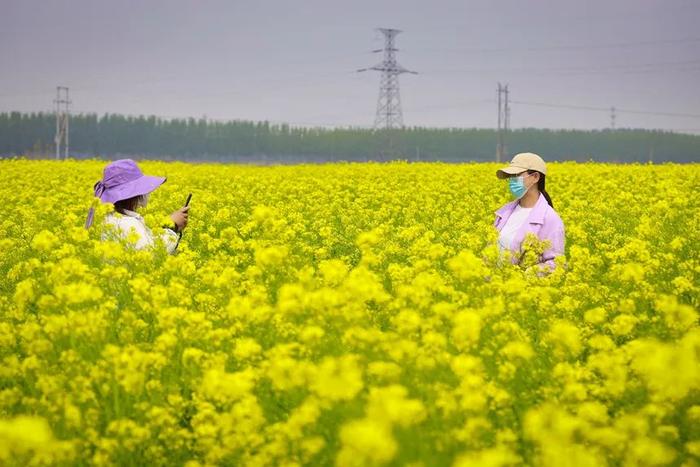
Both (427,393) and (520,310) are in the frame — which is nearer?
(427,393)

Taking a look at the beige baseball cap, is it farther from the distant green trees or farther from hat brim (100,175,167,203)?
the distant green trees

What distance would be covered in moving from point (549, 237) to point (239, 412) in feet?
11.5

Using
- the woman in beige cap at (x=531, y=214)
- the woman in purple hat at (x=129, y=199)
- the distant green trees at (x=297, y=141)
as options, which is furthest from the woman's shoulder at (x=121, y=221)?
the distant green trees at (x=297, y=141)

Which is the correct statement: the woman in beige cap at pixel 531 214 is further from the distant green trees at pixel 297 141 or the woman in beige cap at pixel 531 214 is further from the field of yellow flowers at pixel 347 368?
the distant green trees at pixel 297 141

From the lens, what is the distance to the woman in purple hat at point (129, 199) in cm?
549

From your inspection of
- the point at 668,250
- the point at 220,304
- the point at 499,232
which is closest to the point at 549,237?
the point at 499,232

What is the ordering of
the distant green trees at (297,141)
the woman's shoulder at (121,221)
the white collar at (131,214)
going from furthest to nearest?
the distant green trees at (297,141)
the white collar at (131,214)
the woman's shoulder at (121,221)

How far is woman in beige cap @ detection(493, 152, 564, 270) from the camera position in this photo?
593cm

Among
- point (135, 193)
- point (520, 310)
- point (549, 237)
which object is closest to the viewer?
point (520, 310)

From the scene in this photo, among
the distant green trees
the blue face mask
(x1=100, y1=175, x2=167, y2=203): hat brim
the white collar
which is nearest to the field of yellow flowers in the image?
the white collar

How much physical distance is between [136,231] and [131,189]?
0.27m

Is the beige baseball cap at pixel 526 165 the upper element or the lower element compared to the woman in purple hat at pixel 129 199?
upper

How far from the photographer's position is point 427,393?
3148 mm

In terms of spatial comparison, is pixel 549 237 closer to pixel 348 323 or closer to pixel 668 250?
pixel 668 250
